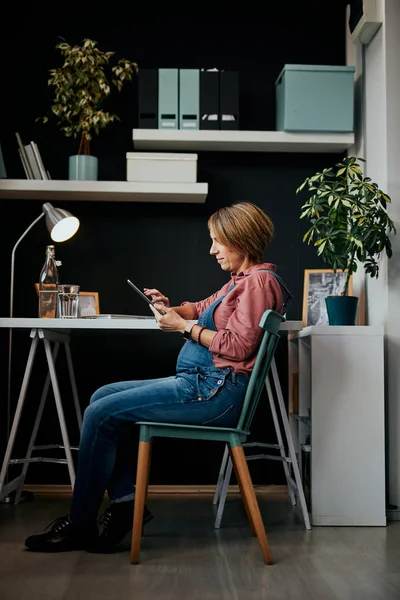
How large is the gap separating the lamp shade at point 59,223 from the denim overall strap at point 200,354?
1.06 m

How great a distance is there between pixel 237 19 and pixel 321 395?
6.94 feet

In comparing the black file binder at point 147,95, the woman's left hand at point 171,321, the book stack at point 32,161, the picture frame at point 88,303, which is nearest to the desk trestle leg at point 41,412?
the picture frame at point 88,303

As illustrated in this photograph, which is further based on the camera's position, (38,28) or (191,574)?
(38,28)

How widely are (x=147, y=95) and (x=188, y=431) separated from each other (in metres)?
1.88

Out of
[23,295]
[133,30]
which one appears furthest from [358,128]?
[23,295]

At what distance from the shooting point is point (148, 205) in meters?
3.93

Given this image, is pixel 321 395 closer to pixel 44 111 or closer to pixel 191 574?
pixel 191 574

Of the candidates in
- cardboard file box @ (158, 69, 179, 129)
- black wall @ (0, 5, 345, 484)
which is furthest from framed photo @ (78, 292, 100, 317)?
cardboard file box @ (158, 69, 179, 129)

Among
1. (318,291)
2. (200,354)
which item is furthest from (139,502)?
(318,291)

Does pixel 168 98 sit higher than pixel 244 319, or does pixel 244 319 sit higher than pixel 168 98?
pixel 168 98

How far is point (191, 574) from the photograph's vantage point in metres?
2.31

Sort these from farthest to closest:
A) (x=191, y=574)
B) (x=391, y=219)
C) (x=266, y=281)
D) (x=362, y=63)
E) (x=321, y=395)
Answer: (x=362, y=63) → (x=391, y=219) → (x=321, y=395) → (x=266, y=281) → (x=191, y=574)

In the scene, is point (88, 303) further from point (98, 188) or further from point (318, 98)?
point (318, 98)

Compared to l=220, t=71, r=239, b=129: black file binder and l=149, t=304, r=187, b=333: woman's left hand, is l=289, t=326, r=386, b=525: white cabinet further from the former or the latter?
l=220, t=71, r=239, b=129: black file binder
